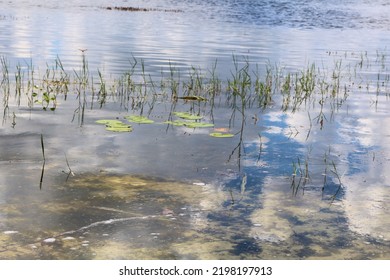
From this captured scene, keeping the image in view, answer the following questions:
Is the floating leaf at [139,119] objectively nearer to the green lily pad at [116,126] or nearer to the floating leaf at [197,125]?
the green lily pad at [116,126]

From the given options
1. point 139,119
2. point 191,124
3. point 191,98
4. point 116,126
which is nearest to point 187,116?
point 191,124

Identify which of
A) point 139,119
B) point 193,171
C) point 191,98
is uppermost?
point 193,171

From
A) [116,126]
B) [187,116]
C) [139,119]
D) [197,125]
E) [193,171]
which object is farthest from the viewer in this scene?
[187,116]

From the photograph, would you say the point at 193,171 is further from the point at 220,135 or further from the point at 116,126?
the point at 116,126

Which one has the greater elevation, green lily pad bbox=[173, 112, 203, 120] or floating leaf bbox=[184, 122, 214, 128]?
floating leaf bbox=[184, 122, 214, 128]

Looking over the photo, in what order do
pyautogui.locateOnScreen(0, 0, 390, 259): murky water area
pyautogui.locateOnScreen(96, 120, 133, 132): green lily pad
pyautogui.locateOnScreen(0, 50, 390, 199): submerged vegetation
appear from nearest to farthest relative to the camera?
pyautogui.locateOnScreen(0, 0, 390, 259): murky water area < pyautogui.locateOnScreen(96, 120, 133, 132): green lily pad < pyautogui.locateOnScreen(0, 50, 390, 199): submerged vegetation

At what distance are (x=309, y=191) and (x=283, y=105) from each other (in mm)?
5482

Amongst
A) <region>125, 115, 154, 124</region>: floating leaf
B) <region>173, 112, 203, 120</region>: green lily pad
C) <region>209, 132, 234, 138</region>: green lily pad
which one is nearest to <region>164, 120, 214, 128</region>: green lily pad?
<region>125, 115, 154, 124</region>: floating leaf

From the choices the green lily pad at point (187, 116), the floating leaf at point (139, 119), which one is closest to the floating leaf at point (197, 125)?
the green lily pad at point (187, 116)

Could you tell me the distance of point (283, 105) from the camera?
11.7m

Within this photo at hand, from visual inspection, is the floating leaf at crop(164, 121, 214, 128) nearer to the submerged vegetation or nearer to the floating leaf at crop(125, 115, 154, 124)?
the submerged vegetation

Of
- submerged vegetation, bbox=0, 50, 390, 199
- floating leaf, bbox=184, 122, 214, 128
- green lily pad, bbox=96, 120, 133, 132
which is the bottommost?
submerged vegetation, bbox=0, 50, 390, 199
